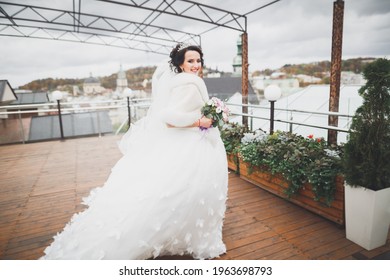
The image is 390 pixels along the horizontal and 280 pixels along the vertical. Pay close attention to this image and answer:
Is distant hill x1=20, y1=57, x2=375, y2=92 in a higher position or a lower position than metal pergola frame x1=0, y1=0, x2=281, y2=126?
lower

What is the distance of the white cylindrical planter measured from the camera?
2.06m

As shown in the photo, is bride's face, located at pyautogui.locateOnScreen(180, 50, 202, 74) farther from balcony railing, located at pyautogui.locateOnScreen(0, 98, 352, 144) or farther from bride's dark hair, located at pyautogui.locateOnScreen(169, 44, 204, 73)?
balcony railing, located at pyautogui.locateOnScreen(0, 98, 352, 144)

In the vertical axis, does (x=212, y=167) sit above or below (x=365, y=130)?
below

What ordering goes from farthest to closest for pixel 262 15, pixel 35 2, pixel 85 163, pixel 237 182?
pixel 262 15
pixel 35 2
pixel 85 163
pixel 237 182

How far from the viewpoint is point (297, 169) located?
9.02 ft

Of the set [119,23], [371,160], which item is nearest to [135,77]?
[119,23]

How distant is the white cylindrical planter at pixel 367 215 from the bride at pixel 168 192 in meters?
1.07

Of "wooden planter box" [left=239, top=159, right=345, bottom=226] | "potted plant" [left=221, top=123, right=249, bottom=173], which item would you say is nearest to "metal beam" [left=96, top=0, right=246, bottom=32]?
"potted plant" [left=221, top=123, right=249, bottom=173]

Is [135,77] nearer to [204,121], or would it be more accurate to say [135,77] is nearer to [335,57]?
[335,57]

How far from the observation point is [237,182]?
148 inches

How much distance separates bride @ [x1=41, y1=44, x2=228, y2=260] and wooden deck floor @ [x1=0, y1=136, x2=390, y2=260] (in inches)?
14.5
